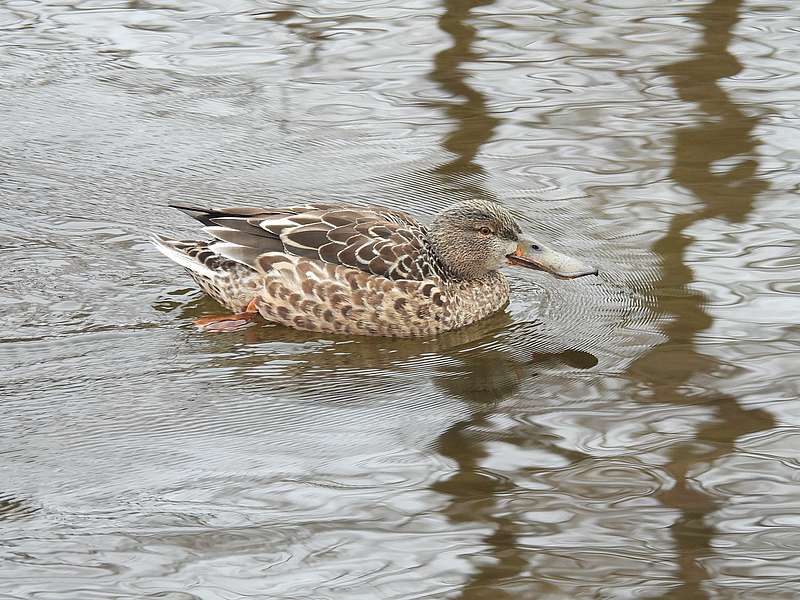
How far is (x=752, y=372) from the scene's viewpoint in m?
7.00

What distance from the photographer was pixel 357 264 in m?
7.77

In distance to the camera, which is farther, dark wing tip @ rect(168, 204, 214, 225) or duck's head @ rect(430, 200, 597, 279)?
duck's head @ rect(430, 200, 597, 279)

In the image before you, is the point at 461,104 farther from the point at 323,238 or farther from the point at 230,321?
the point at 230,321

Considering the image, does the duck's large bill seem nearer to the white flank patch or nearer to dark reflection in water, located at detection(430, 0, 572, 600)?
dark reflection in water, located at detection(430, 0, 572, 600)

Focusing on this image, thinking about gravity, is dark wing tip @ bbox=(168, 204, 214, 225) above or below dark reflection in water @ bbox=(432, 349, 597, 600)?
above

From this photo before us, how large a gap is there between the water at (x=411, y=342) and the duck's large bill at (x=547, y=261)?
0.25 m

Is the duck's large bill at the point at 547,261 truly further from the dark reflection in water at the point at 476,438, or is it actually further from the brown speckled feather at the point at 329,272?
the dark reflection in water at the point at 476,438

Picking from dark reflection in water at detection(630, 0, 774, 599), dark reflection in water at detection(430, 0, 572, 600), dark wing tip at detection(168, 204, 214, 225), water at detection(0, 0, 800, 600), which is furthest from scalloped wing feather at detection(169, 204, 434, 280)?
dark reflection in water at detection(630, 0, 774, 599)

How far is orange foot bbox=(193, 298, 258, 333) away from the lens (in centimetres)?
763

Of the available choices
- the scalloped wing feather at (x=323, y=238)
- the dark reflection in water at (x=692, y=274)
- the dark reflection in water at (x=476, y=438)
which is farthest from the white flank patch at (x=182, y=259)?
the dark reflection in water at (x=692, y=274)

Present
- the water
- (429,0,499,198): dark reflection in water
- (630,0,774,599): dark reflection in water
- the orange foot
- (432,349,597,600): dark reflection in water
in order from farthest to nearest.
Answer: (429,0,499,198): dark reflection in water
the orange foot
(630,0,774,599): dark reflection in water
the water
(432,349,597,600): dark reflection in water

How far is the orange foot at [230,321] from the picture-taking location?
7629 millimetres

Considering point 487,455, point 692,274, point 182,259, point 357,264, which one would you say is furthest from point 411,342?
point 692,274

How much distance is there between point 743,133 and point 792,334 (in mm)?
3143
